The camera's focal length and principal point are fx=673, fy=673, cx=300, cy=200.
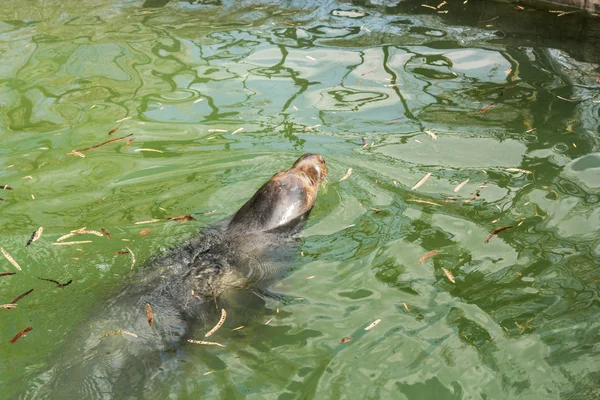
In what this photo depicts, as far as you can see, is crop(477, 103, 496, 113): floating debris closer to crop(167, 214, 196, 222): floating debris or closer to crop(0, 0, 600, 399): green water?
crop(0, 0, 600, 399): green water

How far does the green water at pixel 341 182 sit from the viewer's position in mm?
4105

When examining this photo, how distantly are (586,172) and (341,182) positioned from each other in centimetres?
223

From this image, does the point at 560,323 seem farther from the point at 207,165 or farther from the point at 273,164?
the point at 207,165

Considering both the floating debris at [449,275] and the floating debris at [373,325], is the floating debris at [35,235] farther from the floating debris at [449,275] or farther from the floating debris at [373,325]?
the floating debris at [449,275]

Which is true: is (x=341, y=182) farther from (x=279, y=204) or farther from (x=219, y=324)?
(x=219, y=324)

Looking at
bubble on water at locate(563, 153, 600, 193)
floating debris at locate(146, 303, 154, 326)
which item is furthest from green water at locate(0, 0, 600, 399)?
floating debris at locate(146, 303, 154, 326)

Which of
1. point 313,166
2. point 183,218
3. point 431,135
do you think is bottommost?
point 183,218

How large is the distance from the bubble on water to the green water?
0.03 metres

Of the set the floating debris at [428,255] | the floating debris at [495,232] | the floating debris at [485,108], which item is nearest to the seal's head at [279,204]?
the floating debris at [428,255]

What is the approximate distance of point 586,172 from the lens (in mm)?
6125

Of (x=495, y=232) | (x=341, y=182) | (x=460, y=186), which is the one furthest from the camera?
(x=341, y=182)

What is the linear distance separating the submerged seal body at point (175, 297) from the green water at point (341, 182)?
176mm

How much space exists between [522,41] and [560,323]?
594cm

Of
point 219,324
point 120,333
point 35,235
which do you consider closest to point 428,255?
point 219,324
